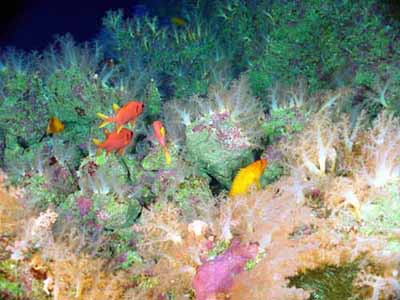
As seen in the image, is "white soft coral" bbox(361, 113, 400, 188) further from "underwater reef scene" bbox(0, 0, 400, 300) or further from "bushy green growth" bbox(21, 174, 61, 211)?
"bushy green growth" bbox(21, 174, 61, 211)

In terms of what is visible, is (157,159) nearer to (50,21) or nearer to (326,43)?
(326,43)

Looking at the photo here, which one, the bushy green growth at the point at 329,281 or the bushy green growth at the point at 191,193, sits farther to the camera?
the bushy green growth at the point at 191,193

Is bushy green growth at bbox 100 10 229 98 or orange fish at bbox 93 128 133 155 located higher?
bushy green growth at bbox 100 10 229 98

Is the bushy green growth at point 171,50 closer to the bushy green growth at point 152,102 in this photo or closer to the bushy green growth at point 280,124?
the bushy green growth at point 152,102

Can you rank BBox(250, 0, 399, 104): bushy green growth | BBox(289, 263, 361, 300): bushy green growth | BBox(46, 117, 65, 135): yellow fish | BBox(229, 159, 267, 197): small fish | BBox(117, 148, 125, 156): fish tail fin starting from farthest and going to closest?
BBox(46, 117, 65, 135): yellow fish → BBox(250, 0, 399, 104): bushy green growth → BBox(117, 148, 125, 156): fish tail fin → BBox(229, 159, 267, 197): small fish → BBox(289, 263, 361, 300): bushy green growth

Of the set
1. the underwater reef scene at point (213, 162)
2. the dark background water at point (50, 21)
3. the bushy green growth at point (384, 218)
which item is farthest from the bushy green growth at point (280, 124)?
the dark background water at point (50, 21)

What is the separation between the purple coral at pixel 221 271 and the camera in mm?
2537

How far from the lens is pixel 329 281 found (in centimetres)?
243

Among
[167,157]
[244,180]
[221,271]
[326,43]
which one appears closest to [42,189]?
[167,157]

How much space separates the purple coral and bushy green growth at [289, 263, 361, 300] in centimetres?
35

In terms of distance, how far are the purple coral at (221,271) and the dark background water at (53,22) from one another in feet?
51.0

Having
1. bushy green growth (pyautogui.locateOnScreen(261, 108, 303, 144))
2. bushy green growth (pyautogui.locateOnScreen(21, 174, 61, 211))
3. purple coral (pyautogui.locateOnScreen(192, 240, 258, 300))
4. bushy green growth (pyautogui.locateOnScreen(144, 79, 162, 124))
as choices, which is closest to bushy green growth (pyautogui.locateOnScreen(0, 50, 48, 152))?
bushy green growth (pyautogui.locateOnScreen(21, 174, 61, 211))

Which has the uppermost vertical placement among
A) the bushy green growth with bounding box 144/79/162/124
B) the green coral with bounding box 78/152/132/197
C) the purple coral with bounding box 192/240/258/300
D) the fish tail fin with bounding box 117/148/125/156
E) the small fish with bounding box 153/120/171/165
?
the bushy green growth with bounding box 144/79/162/124

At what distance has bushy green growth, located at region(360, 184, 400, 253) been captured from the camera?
95.6 inches
